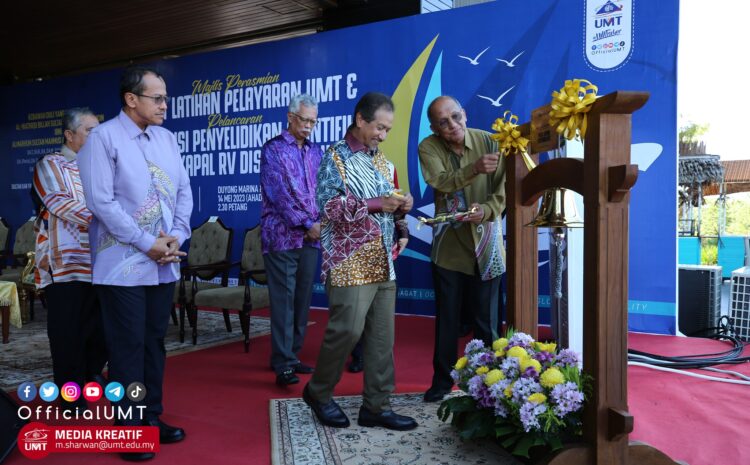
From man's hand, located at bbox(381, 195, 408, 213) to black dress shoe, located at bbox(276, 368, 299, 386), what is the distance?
4.73ft

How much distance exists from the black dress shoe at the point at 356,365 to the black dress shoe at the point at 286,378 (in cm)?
46

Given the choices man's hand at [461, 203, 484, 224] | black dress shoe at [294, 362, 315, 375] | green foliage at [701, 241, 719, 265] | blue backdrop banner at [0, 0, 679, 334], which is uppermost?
blue backdrop banner at [0, 0, 679, 334]

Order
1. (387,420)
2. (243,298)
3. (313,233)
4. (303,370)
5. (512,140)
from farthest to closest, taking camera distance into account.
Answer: (243,298) < (303,370) < (313,233) < (387,420) < (512,140)

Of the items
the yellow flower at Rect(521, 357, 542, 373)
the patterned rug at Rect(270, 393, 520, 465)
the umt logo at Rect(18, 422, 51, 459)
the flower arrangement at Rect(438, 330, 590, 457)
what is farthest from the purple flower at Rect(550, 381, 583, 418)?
the umt logo at Rect(18, 422, 51, 459)

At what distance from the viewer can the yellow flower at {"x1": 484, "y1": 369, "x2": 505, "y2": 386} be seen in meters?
2.17

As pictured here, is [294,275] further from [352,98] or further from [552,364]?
[352,98]

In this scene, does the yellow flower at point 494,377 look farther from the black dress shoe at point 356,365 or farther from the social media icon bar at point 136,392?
the black dress shoe at point 356,365

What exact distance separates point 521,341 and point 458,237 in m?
0.79

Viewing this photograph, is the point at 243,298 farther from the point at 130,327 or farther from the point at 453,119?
the point at 453,119

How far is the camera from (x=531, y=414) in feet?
6.48

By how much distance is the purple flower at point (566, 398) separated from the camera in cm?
193

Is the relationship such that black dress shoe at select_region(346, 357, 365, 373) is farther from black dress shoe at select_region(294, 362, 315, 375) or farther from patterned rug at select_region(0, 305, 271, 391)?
patterned rug at select_region(0, 305, 271, 391)

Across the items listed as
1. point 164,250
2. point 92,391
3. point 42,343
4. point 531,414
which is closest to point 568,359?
point 531,414

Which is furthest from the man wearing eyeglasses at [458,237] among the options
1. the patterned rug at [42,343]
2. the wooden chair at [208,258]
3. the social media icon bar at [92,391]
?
the wooden chair at [208,258]
